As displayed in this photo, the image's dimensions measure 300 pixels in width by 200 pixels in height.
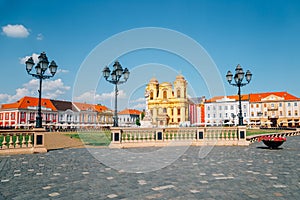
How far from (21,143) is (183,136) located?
1177 centimetres

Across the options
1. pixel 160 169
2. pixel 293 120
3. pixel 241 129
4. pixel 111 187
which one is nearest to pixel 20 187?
pixel 111 187

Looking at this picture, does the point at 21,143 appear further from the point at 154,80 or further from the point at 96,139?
the point at 154,80

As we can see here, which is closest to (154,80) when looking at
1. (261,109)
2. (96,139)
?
(261,109)

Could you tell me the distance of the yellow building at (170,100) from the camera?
308ft

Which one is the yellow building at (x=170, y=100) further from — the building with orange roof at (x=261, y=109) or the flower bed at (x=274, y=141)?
the flower bed at (x=274, y=141)

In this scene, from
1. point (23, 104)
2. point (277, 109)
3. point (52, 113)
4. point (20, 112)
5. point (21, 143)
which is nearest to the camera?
point (21, 143)

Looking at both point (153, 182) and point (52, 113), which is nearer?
point (153, 182)

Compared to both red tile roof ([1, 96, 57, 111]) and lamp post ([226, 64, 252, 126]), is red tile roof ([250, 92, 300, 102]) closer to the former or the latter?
lamp post ([226, 64, 252, 126])

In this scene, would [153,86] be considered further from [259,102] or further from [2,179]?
[2,179]

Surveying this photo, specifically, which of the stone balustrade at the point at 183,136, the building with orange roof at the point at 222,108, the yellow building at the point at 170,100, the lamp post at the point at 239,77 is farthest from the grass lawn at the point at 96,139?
the building with orange roof at the point at 222,108

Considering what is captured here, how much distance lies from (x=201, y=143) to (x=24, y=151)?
40.3 feet

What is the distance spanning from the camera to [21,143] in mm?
14547

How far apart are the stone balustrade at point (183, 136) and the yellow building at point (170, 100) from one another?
231ft

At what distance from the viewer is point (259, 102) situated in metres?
88.1
